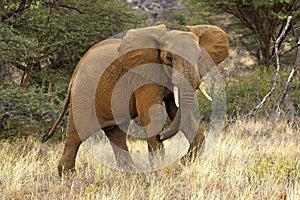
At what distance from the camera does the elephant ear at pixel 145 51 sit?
5.28 meters

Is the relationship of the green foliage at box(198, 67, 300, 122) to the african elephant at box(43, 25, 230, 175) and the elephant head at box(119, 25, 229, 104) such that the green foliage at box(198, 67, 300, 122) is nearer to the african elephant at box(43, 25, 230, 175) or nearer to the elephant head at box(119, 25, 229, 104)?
the elephant head at box(119, 25, 229, 104)

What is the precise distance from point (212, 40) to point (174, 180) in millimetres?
1996

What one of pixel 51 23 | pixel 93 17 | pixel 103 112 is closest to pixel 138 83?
pixel 103 112

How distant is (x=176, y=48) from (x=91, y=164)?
215cm

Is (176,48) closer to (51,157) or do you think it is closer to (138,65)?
(138,65)

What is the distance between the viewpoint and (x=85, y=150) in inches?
299

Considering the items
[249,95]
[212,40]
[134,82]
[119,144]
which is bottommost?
[249,95]

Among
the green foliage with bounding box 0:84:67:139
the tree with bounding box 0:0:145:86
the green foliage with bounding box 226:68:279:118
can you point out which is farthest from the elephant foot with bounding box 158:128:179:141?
the green foliage with bounding box 226:68:279:118

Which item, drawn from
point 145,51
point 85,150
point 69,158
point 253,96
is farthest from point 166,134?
point 253,96

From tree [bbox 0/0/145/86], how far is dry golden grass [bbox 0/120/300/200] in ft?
9.03

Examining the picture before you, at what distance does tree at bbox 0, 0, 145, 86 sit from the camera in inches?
341

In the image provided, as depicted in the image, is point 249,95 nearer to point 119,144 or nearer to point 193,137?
point 119,144

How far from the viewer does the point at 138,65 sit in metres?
5.36

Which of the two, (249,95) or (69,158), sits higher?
(69,158)
